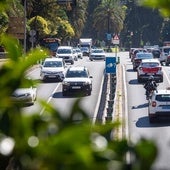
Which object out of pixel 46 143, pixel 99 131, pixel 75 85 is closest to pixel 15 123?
pixel 46 143

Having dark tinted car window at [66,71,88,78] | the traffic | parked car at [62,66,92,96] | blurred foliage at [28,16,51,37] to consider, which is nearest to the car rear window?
the traffic

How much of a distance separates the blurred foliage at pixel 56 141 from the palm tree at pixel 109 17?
365 ft

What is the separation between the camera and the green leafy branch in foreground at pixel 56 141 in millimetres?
1704

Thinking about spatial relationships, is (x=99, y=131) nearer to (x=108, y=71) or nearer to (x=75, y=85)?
(x=108, y=71)

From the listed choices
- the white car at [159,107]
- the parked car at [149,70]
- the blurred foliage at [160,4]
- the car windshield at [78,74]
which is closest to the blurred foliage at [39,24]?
the parked car at [149,70]

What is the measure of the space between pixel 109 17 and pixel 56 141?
4435 inches

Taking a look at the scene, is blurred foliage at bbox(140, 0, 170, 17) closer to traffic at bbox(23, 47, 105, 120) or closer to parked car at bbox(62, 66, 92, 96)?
traffic at bbox(23, 47, 105, 120)

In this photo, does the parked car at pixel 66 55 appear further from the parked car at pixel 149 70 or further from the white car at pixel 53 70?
the parked car at pixel 149 70

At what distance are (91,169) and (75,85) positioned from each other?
111 feet

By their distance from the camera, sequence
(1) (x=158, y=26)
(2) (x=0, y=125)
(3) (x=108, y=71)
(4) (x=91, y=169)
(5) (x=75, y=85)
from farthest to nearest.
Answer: (1) (x=158, y=26)
(5) (x=75, y=85)
(3) (x=108, y=71)
(2) (x=0, y=125)
(4) (x=91, y=169)

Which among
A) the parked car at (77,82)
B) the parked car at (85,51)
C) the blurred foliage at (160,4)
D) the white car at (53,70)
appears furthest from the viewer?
the parked car at (85,51)

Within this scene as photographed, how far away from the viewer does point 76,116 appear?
1880mm

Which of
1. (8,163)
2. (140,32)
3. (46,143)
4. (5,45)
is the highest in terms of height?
(5,45)

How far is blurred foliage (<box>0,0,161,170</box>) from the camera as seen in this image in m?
1.70
